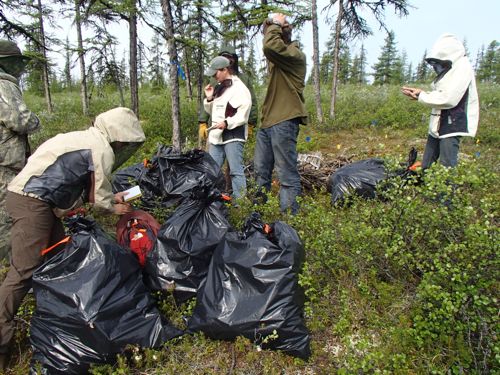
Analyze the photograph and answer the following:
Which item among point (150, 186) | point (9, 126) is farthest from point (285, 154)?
point (9, 126)

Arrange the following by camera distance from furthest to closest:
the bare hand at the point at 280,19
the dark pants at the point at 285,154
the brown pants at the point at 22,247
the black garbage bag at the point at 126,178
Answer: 1. the black garbage bag at the point at 126,178
2. the dark pants at the point at 285,154
3. the bare hand at the point at 280,19
4. the brown pants at the point at 22,247

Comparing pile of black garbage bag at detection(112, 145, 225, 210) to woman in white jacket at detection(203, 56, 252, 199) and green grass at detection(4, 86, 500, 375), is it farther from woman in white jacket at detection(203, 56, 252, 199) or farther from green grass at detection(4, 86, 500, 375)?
green grass at detection(4, 86, 500, 375)

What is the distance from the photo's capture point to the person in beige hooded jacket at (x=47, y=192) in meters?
2.16

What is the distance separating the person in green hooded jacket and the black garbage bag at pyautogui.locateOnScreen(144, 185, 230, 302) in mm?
1255

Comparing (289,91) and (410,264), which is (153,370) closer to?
(410,264)

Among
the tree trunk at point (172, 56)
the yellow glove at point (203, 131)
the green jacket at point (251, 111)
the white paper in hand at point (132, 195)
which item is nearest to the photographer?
the white paper in hand at point (132, 195)

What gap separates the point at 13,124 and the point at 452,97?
12.0ft

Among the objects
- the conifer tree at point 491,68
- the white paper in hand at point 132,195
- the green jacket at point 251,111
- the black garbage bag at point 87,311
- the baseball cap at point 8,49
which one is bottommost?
the black garbage bag at point 87,311

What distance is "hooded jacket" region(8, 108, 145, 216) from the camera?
218 cm

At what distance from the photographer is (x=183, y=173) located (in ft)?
11.2

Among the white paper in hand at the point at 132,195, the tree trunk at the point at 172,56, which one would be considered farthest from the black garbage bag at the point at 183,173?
the tree trunk at the point at 172,56

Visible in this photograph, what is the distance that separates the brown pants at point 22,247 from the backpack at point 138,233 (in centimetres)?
56

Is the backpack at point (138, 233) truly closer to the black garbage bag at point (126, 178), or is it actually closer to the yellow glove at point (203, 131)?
the black garbage bag at point (126, 178)

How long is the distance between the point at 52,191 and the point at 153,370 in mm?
1235
